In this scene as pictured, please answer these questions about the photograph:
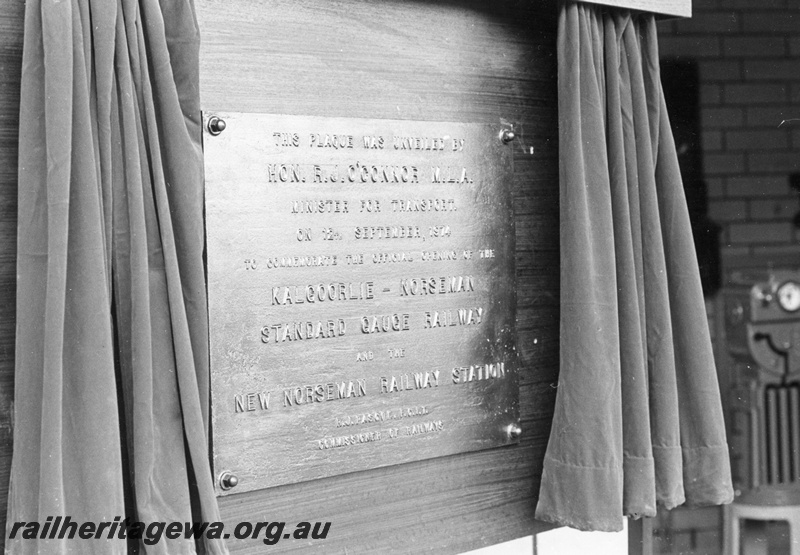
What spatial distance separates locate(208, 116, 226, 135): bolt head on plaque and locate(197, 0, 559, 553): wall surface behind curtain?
0.17ft

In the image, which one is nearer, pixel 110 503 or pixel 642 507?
pixel 110 503

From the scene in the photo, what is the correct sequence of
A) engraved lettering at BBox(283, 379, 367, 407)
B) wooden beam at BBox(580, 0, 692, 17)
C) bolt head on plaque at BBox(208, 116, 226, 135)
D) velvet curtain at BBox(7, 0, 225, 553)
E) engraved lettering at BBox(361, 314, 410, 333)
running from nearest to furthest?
velvet curtain at BBox(7, 0, 225, 553)
bolt head on plaque at BBox(208, 116, 226, 135)
engraved lettering at BBox(283, 379, 367, 407)
engraved lettering at BBox(361, 314, 410, 333)
wooden beam at BBox(580, 0, 692, 17)

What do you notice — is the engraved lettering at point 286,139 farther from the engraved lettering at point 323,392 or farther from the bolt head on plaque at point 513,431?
the bolt head on plaque at point 513,431

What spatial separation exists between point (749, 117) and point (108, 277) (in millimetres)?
2378

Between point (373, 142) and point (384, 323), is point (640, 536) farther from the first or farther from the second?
point (373, 142)

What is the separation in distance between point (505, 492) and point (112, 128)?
129 cm

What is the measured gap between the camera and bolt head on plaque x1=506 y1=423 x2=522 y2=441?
2.25 meters

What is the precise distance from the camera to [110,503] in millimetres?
1552

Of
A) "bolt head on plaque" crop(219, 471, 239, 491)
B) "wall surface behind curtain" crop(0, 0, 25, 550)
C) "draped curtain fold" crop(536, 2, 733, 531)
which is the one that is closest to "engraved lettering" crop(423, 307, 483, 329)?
"draped curtain fold" crop(536, 2, 733, 531)

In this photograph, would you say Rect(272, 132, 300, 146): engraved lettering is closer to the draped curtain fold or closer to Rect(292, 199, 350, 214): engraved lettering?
Rect(292, 199, 350, 214): engraved lettering

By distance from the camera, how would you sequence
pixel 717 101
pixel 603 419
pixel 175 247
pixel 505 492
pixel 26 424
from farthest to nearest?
pixel 717 101
pixel 505 492
pixel 603 419
pixel 175 247
pixel 26 424

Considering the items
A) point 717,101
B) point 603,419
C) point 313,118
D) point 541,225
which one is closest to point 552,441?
point 603,419

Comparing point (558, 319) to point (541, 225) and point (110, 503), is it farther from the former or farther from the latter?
point (110, 503)

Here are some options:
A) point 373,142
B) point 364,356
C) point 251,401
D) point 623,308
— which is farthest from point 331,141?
point 623,308
